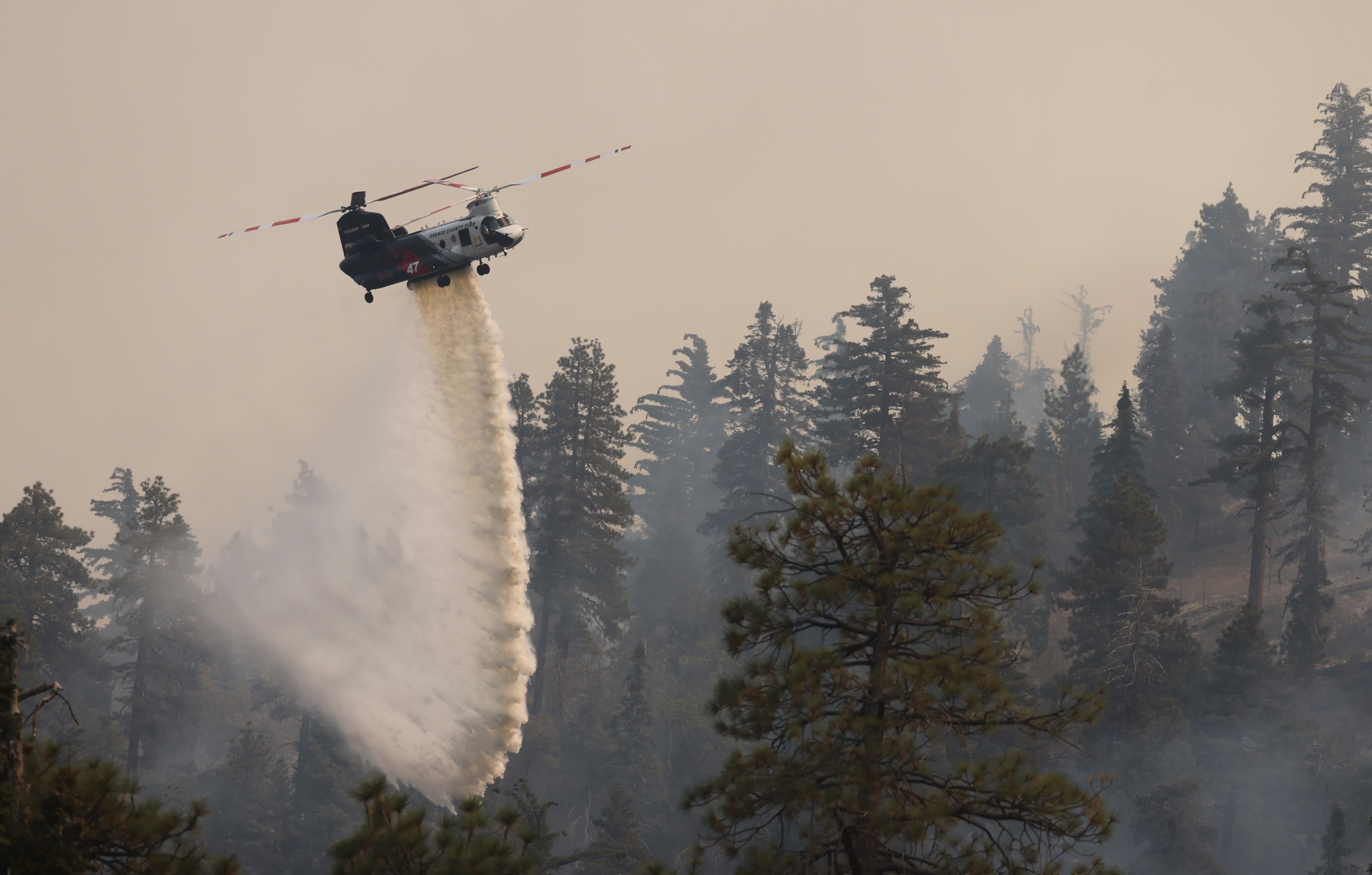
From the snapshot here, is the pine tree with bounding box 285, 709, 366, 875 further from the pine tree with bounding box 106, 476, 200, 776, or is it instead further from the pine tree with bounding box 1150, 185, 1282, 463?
the pine tree with bounding box 1150, 185, 1282, 463

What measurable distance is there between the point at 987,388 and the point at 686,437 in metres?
25.7

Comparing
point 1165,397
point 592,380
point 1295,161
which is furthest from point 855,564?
point 1295,161

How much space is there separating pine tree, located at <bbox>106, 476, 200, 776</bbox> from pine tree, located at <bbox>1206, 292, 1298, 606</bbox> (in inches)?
1812

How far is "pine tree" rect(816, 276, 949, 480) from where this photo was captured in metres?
58.4

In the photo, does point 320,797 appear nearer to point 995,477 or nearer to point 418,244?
point 418,244

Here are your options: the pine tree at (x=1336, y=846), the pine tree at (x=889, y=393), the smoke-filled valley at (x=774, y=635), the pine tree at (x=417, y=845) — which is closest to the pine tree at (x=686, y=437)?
the smoke-filled valley at (x=774, y=635)

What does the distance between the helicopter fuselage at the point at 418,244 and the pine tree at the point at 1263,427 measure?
3254cm

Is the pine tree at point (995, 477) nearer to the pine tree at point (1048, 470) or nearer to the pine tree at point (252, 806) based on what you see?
the pine tree at point (1048, 470)

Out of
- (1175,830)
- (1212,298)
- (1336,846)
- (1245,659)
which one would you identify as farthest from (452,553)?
(1212,298)

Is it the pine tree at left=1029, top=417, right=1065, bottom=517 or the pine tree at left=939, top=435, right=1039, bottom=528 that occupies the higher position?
the pine tree at left=1029, top=417, right=1065, bottom=517

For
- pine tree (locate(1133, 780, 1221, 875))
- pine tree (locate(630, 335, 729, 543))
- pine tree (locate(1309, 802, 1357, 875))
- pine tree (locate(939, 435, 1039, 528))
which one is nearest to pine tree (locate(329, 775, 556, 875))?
pine tree (locate(1309, 802, 1357, 875))

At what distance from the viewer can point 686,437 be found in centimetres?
10525

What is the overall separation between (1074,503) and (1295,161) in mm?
26504

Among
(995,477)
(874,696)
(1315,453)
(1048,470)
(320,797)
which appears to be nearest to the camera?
Result: (874,696)
